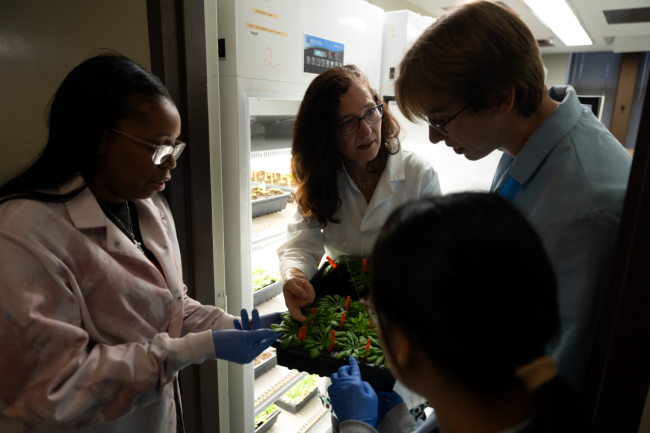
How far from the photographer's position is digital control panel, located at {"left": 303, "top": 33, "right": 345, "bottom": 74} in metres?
1.93

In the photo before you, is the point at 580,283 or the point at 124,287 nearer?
the point at 580,283

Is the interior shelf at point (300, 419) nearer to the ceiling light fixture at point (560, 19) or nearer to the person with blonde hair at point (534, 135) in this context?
the person with blonde hair at point (534, 135)

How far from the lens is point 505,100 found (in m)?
0.91

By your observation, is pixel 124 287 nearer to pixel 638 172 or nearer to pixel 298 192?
pixel 298 192

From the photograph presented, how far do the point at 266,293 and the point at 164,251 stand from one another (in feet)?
3.87

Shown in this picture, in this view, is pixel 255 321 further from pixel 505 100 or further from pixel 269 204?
pixel 269 204

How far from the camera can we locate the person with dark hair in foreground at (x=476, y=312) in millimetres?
526

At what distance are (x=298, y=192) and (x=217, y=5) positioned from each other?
2.79 feet

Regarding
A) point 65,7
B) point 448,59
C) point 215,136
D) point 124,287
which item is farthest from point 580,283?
point 65,7

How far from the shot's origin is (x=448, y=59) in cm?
89

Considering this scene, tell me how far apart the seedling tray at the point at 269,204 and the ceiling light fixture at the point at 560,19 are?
8.04ft

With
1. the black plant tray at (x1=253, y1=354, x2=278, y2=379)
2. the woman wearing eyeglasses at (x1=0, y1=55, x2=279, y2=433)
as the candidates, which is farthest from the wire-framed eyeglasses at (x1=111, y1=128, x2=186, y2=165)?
the black plant tray at (x1=253, y1=354, x2=278, y2=379)

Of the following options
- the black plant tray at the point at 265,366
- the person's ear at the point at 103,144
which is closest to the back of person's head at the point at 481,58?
the person's ear at the point at 103,144

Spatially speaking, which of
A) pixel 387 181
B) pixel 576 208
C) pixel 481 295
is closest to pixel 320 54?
Answer: pixel 387 181
